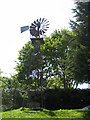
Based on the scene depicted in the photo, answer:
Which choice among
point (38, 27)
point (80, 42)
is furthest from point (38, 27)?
point (80, 42)

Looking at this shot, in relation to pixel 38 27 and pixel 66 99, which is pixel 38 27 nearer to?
pixel 38 27

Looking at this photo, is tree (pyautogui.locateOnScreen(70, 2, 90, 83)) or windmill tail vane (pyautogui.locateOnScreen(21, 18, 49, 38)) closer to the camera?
tree (pyautogui.locateOnScreen(70, 2, 90, 83))

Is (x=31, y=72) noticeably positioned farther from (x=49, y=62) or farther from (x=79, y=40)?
(x=79, y=40)

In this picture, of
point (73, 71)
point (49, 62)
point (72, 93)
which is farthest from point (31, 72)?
point (73, 71)

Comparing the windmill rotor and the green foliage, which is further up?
the windmill rotor

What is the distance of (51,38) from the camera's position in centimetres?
2533

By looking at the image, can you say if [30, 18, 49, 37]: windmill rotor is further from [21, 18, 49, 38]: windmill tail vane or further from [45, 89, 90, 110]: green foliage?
[45, 89, 90, 110]: green foliage

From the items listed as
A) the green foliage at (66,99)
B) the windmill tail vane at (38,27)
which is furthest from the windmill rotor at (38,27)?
the green foliage at (66,99)

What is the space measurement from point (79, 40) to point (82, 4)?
303cm

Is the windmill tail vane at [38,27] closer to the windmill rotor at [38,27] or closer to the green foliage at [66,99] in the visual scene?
the windmill rotor at [38,27]

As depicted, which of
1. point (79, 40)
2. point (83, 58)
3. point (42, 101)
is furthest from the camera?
point (42, 101)

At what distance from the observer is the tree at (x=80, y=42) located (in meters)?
10.1

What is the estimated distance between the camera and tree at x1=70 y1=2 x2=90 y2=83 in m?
10.1

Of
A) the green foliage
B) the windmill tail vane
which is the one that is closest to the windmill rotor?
the windmill tail vane
